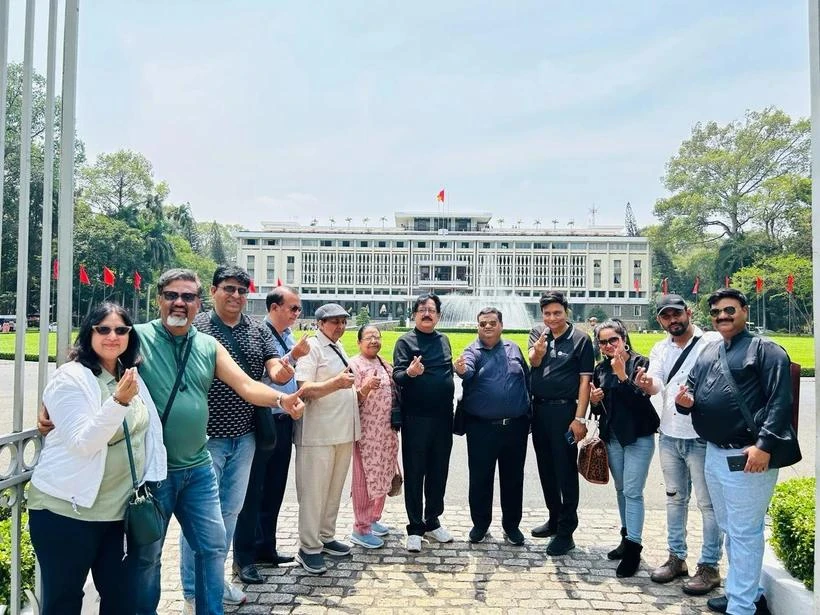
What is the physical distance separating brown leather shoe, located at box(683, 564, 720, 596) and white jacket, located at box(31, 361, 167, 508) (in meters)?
3.42

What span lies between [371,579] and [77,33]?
3.58 meters

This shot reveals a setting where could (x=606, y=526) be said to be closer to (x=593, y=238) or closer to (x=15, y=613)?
(x=15, y=613)

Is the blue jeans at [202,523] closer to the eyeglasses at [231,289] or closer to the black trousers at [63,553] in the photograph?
the black trousers at [63,553]

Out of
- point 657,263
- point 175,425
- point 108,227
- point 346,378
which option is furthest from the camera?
point 657,263

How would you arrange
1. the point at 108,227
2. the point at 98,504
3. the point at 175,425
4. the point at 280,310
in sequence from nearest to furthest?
the point at 98,504
the point at 175,425
the point at 280,310
the point at 108,227

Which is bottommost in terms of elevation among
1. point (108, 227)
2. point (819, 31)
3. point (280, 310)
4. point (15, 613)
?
point (15, 613)

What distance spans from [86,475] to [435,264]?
74348mm

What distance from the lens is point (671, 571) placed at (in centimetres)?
377

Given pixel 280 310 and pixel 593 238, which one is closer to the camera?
pixel 280 310

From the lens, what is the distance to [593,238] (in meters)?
75.0

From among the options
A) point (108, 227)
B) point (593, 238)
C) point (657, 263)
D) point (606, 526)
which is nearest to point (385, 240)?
point (593, 238)

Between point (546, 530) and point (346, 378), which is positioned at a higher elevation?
point (346, 378)

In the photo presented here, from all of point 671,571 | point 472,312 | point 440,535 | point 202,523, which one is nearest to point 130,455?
point 202,523

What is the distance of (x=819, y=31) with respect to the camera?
8.41ft
